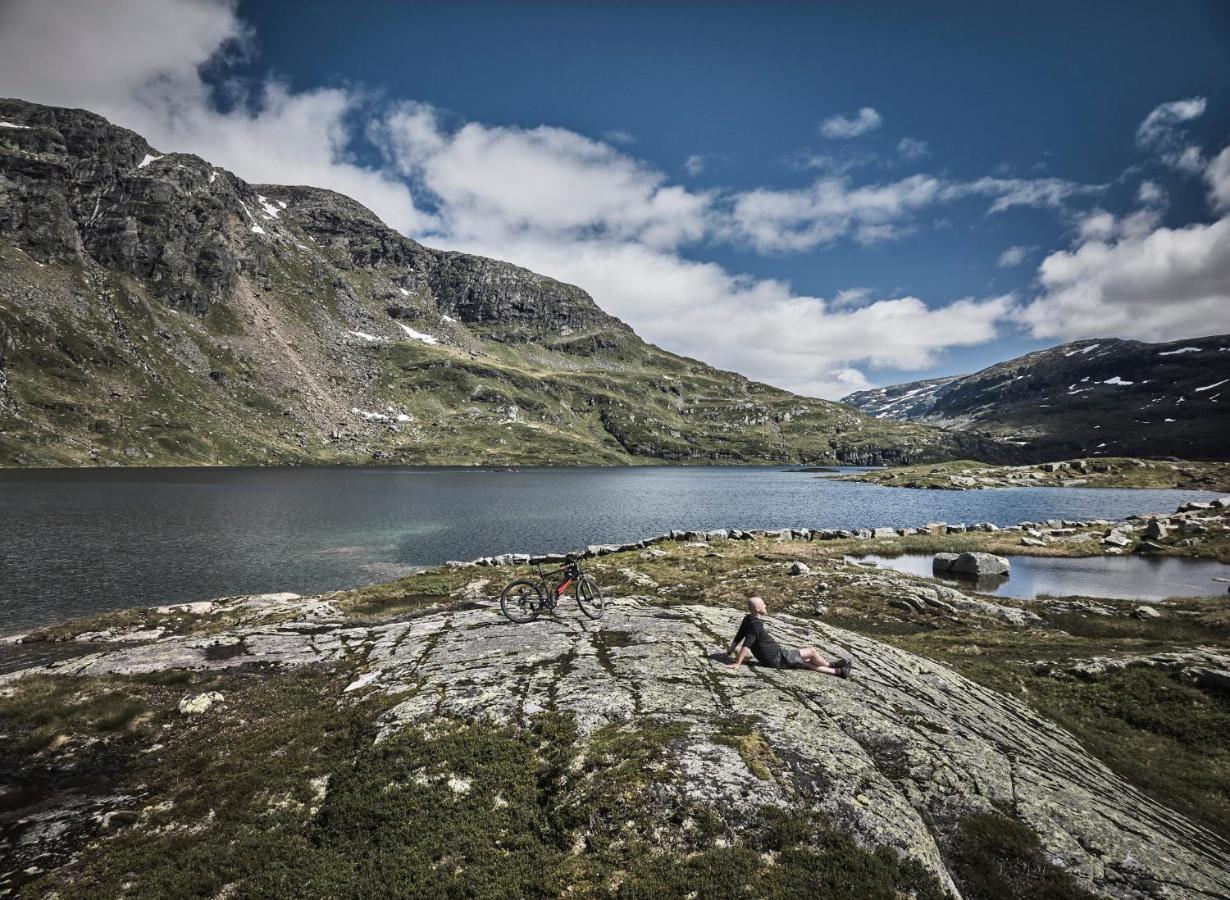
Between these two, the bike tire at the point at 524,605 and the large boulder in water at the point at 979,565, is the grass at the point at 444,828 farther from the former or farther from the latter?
the large boulder in water at the point at 979,565

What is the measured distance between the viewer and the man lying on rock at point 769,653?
17625 mm

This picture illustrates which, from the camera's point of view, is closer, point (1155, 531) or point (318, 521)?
point (1155, 531)


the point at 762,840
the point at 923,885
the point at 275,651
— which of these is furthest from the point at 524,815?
the point at 275,651

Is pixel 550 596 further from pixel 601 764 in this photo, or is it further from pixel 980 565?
pixel 980 565

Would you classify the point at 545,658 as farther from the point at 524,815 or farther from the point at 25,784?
the point at 25,784

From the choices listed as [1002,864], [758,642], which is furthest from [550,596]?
[1002,864]

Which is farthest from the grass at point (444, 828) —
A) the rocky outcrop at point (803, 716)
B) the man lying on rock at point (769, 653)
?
the man lying on rock at point (769, 653)

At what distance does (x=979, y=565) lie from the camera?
5012cm

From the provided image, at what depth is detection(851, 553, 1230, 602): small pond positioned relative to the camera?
43688 millimetres

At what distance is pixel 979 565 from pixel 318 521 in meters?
92.7

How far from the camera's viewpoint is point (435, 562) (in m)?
61.0

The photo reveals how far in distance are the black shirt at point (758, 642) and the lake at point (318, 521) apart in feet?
145

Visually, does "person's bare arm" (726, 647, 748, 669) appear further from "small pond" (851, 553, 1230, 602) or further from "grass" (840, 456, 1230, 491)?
"grass" (840, 456, 1230, 491)

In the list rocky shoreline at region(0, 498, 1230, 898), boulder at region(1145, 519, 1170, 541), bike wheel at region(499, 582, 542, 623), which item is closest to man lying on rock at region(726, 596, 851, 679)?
rocky shoreline at region(0, 498, 1230, 898)
